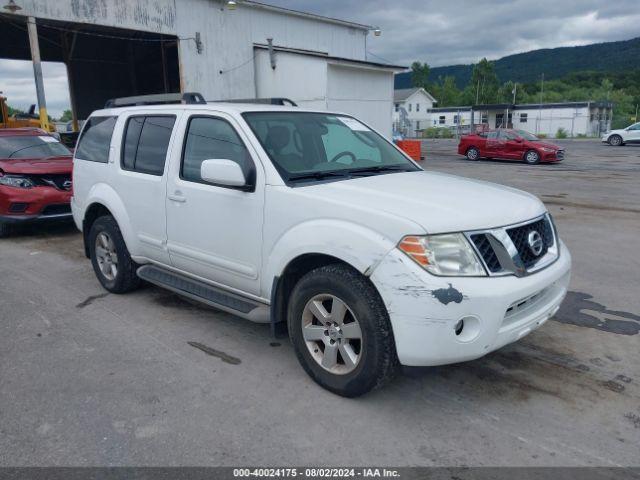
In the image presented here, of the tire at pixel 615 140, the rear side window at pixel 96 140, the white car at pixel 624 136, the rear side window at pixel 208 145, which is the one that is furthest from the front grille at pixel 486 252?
the tire at pixel 615 140

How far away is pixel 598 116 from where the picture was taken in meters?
57.2

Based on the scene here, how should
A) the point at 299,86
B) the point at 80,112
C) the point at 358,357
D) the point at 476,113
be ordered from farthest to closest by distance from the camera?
the point at 476,113, the point at 80,112, the point at 299,86, the point at 358,357

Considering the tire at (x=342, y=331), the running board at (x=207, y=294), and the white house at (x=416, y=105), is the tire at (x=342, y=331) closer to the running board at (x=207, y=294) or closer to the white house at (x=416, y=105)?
the running board at (x=207, y=294)

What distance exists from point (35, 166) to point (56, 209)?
774 millimetres

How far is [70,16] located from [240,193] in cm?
1603

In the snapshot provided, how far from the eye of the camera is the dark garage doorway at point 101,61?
965 inches

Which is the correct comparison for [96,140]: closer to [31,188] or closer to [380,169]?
[380,169]

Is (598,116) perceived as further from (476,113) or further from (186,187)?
(186,187)

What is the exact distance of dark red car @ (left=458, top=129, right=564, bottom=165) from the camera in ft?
69.6

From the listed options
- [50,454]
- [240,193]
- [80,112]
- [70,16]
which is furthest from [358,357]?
[80,112]

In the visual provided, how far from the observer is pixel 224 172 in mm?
3520

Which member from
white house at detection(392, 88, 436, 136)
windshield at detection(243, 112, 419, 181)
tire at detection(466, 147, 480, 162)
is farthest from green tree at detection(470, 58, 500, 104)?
A: windshield at detection(243, 112, 419, 181)

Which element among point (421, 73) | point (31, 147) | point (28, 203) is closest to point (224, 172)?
point (28, 203)

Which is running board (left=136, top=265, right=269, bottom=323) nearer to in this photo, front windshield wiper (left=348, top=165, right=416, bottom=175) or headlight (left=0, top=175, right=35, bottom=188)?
front windshield wiper (left=348, top=165, right=416, bottom=175)
